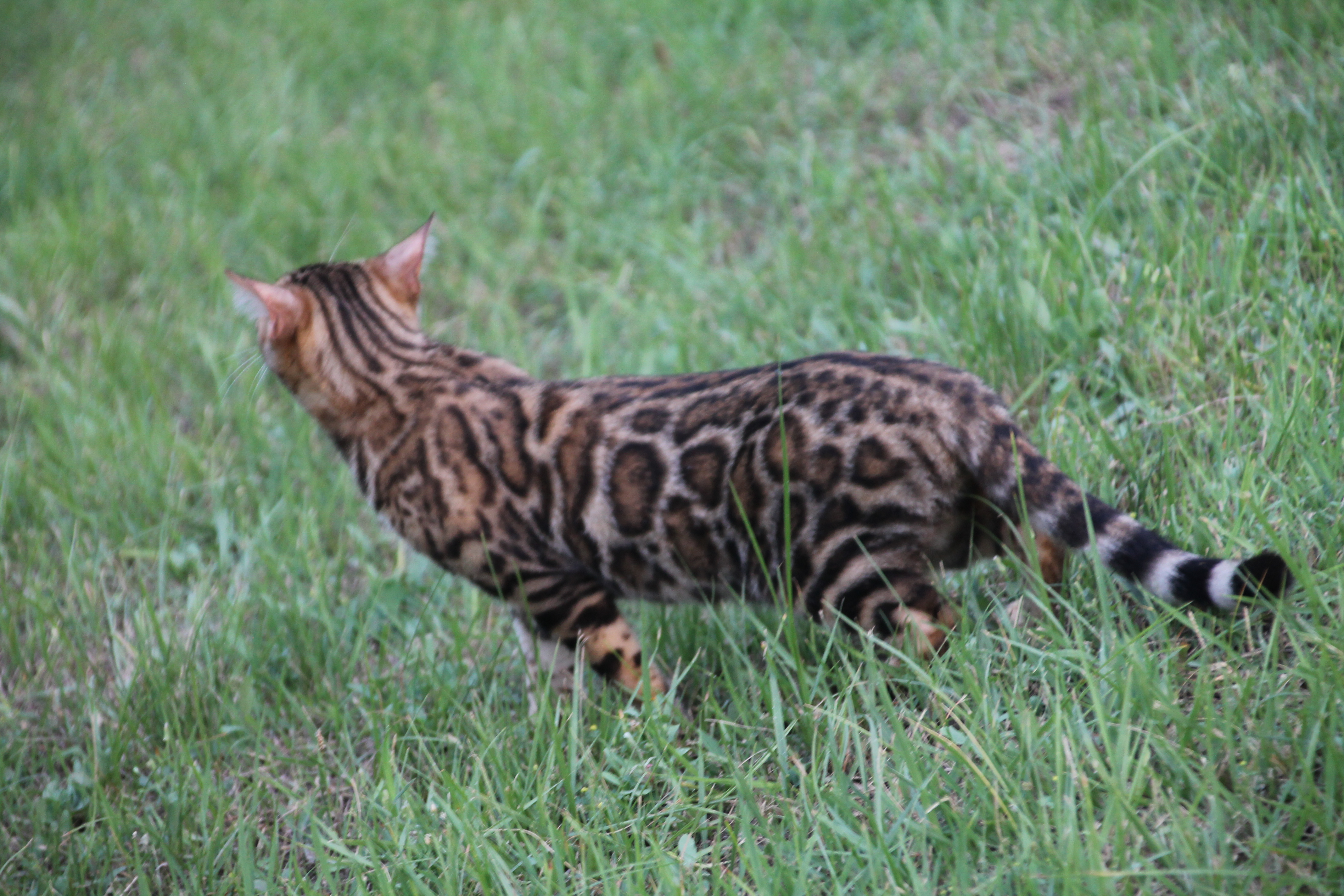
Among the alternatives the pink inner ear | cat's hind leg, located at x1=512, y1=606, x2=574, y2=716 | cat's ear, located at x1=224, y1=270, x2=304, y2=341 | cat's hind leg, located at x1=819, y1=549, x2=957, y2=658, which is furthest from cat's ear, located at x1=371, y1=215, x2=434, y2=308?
cat's hind leg, located at x1=819, y1=549, x2=957, y2=658

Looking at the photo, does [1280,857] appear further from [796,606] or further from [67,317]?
[67,317]

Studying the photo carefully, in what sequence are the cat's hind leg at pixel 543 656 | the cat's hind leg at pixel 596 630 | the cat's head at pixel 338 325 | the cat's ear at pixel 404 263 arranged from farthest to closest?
the cat's ear at pixel 404 263
the cat's head at pixel 338 325
the cat's hind leg at pixel 543 656
the cat's hind leg at pixel 596 630

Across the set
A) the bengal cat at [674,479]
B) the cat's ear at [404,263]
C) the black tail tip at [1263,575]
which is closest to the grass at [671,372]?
the black tail tip at [1263,575]

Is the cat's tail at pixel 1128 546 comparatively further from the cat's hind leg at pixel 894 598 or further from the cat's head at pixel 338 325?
the cat's head at pixel 338 325

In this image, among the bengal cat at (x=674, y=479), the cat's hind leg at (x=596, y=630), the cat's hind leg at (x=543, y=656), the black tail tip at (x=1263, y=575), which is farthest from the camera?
the cat's hind leg at (x=543, y=656)

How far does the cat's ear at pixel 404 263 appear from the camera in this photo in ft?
12.9

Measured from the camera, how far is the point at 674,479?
325 cm

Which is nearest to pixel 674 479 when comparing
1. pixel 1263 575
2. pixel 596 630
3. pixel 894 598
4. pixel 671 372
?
pixel 596 630

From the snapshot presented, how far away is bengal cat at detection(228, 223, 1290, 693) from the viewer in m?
2.85

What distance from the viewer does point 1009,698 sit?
2.57 meters

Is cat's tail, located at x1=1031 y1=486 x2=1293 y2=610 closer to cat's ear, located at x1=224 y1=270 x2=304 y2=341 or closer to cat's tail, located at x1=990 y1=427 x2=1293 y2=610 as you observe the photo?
cat's tail, located at x1=990 y1=427 x2=1293 y2=610

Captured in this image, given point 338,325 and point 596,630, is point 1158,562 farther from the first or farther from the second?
point 338,325

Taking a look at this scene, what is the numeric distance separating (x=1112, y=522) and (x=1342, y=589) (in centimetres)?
50

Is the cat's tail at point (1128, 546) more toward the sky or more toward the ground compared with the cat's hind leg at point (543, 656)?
more toward the sky
